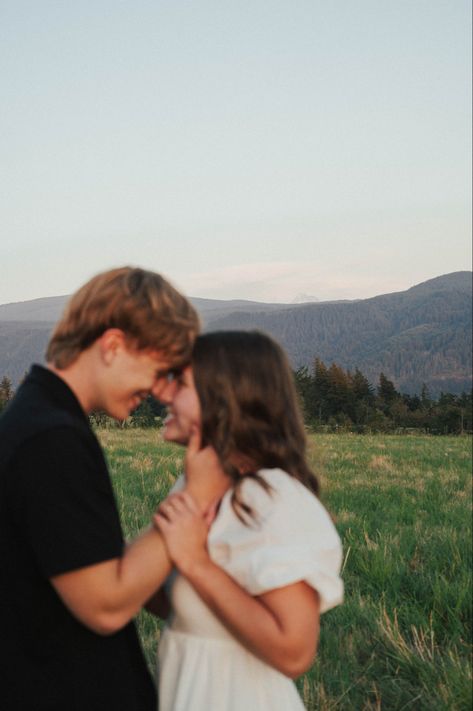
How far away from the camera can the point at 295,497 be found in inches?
78.3

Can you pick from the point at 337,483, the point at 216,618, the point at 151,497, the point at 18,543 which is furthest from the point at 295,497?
the point at 337,483

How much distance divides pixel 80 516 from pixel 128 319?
555mm

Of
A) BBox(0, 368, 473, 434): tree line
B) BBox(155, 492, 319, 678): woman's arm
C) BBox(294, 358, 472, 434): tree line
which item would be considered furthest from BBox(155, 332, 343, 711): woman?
BBox(294, 358, 472, 434): tree line

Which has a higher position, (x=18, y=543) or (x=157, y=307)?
(x=157, y=307)

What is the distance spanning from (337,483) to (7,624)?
750 cm

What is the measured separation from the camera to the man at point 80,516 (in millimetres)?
1739

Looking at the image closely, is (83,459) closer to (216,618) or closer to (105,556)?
(105,556)

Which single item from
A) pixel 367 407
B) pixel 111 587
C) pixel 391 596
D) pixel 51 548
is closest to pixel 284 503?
pixel 111 587

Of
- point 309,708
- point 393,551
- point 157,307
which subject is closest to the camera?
point 157,307

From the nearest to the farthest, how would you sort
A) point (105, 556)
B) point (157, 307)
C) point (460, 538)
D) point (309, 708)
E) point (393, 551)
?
1. point (105, 556)
2. point (157, 307)
3. point (309, 708)
4. point (393, 551)
5. point (460, 538)

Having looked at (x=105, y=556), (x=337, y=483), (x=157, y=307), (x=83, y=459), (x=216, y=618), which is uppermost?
(x=157, y=307)

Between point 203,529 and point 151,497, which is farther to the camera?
point 151,497

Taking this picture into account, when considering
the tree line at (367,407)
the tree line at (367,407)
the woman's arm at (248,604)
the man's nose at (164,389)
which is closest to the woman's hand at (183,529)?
the woman's arm at (248,604)

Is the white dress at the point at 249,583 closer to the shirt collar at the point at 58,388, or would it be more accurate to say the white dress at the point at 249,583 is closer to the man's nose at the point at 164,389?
the man's nose at the point at 164,389
